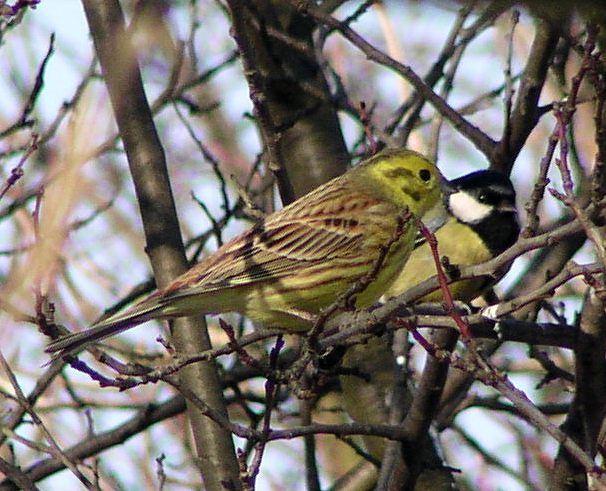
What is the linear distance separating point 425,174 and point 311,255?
0.72 meters

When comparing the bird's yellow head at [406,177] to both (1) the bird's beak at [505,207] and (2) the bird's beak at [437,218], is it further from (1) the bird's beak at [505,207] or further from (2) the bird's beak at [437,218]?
(1) the bird's beak at [505,207]

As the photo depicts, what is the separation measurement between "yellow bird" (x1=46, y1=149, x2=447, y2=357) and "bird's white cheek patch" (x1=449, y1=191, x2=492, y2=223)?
1042mm

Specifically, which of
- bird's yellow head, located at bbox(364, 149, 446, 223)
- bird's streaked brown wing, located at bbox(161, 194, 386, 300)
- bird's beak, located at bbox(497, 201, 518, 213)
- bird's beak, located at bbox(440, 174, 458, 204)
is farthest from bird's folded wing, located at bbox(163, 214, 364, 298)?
bird's beak, located at bbox(497, 201, 518, 213)

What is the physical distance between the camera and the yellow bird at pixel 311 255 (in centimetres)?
418

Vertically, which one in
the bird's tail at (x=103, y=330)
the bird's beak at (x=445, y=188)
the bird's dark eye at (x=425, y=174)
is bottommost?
the bird's tail at (x=103, y=330)

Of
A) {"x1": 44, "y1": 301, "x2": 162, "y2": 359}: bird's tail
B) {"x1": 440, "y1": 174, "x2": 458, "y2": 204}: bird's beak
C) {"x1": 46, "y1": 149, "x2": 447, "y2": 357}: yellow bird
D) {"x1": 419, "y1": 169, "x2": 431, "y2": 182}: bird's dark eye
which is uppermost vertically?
{"x1": 440, "y1": 174, "x2": 458, "y2": 204}: bird's beak

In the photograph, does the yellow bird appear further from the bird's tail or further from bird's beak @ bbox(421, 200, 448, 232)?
bird's beak @ bbox(421, 200, 448, 232)

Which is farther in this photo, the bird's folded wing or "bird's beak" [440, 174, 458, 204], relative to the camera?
"bird's beak" [440, 174, 458, 204]

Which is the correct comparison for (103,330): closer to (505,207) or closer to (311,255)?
(311,255)

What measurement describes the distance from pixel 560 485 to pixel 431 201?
5.04 feet

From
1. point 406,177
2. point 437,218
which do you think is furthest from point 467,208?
point 406,177

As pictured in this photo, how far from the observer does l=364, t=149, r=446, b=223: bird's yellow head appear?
16.3ft

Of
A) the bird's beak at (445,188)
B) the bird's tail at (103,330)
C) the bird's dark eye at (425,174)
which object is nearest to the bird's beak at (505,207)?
the bird's beak at (445,188)

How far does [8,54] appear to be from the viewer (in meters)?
6.29
